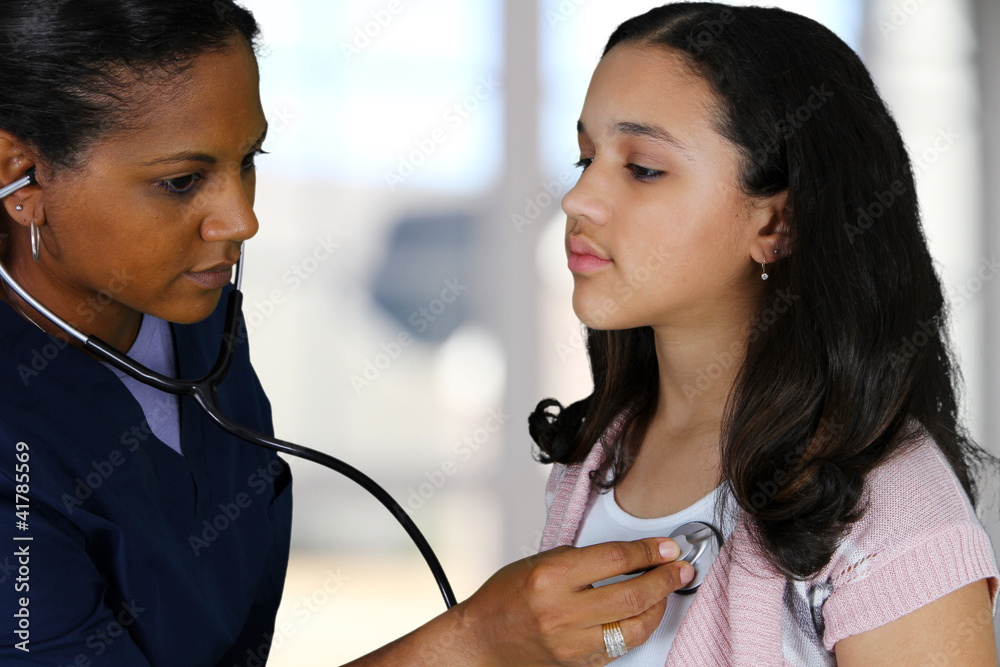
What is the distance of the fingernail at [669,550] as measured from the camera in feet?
2.89

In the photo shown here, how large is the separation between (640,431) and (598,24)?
1978mm

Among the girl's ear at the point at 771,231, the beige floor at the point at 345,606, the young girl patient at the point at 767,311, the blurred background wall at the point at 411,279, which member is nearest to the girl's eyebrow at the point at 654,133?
the young girl patient at the point at 767,311

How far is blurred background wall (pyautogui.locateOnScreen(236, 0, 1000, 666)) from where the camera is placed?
9.37ft

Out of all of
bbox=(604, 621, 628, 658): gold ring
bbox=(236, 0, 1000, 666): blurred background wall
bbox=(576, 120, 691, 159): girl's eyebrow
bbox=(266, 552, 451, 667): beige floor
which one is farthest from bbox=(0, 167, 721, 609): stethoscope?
bbox=(266, 552, 451, 667): beige floor

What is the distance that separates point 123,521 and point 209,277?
28 centimetres

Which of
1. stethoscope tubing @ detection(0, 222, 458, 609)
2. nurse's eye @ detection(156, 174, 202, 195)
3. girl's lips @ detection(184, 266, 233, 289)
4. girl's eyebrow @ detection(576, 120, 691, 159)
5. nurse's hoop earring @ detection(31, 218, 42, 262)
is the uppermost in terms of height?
nurse's eye @ detection(156, 174, 202, 195)

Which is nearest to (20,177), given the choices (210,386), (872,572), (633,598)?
(210,386)

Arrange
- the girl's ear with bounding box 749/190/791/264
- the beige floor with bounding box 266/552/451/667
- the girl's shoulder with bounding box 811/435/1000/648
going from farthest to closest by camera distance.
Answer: the beige floor with bounding box 266/552/451/667 < the girl's ear with bounding box 749/190/791/264 < the girl's shoulder with bounding box 811/435/1000/648

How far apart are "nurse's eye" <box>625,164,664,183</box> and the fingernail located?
39 centimetres

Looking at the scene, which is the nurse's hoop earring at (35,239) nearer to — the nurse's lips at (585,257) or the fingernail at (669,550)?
the nurse's lips at (585,257)

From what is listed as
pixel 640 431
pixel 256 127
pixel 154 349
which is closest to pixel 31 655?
pixel 154 349

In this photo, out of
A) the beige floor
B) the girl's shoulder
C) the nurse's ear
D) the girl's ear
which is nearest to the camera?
the girl's shoulder

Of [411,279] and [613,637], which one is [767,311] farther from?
[411,279]

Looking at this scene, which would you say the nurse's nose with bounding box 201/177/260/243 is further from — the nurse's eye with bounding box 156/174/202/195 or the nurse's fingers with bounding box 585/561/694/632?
the nurse's fingers with bounding box 585/561/694/632
